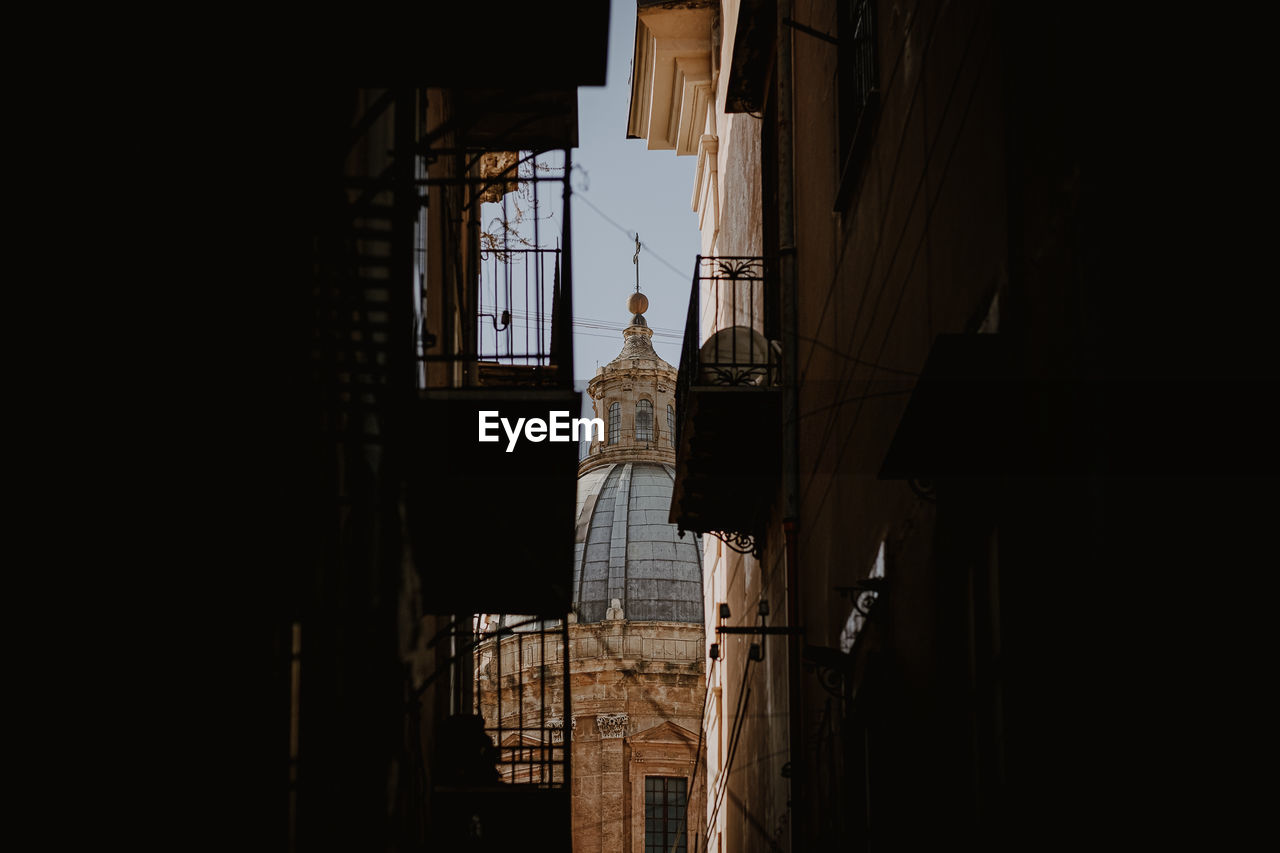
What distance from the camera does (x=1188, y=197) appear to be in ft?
14.5

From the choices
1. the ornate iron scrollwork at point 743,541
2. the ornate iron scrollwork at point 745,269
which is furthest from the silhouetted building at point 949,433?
the ornate iron scrollwork at point 743,541

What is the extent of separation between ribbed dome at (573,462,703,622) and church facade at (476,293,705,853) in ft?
0.15

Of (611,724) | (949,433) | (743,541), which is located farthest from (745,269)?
(611,724)

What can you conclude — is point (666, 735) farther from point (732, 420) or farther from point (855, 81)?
point (855, 81)

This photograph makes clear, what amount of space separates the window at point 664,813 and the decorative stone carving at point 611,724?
1669 mm

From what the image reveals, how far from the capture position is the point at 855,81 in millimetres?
9969

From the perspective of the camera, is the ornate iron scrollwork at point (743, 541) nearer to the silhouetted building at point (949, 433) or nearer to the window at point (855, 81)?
the silhouetted building at point (949, 433)

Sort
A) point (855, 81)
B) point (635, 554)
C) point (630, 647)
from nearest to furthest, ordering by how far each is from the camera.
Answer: point (855, 81) < point (630, 647) < point (635, 554)

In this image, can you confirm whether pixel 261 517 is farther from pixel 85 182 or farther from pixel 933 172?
pixel 933 172

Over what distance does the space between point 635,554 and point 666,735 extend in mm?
9896

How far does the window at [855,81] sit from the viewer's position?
9.09m

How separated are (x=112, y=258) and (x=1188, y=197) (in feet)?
8.80

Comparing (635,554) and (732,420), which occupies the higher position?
(732,420)

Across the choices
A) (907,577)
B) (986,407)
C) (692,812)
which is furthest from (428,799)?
(692,812)
